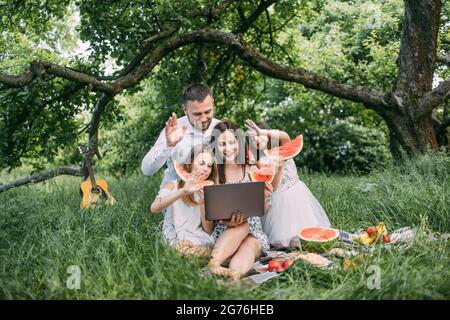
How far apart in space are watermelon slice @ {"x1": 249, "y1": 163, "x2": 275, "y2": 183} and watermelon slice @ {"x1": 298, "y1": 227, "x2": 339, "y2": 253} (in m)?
0.53

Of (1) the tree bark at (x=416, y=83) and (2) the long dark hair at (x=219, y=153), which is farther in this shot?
(1) the tree bark at (x=416, y=83)

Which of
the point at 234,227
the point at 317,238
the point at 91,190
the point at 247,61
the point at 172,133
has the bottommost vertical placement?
the point at 317,238

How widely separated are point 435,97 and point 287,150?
3.24m

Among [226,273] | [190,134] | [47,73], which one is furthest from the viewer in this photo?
[47,73]

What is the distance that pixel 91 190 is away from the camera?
19.1 ft

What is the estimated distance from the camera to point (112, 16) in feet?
18.6

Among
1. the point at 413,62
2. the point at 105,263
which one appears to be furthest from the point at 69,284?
the point at 413,62

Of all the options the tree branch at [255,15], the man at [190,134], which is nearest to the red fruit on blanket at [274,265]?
the man at [190,134]

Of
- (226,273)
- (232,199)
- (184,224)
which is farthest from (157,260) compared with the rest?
(184,224)

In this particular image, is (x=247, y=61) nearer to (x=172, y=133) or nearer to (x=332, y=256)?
(x=172, y=133)

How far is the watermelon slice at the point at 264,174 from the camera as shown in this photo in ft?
13.4

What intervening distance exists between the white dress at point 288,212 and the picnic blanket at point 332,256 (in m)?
0.14

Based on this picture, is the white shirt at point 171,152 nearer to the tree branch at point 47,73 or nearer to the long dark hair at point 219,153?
the long dark hair at point 219,153
